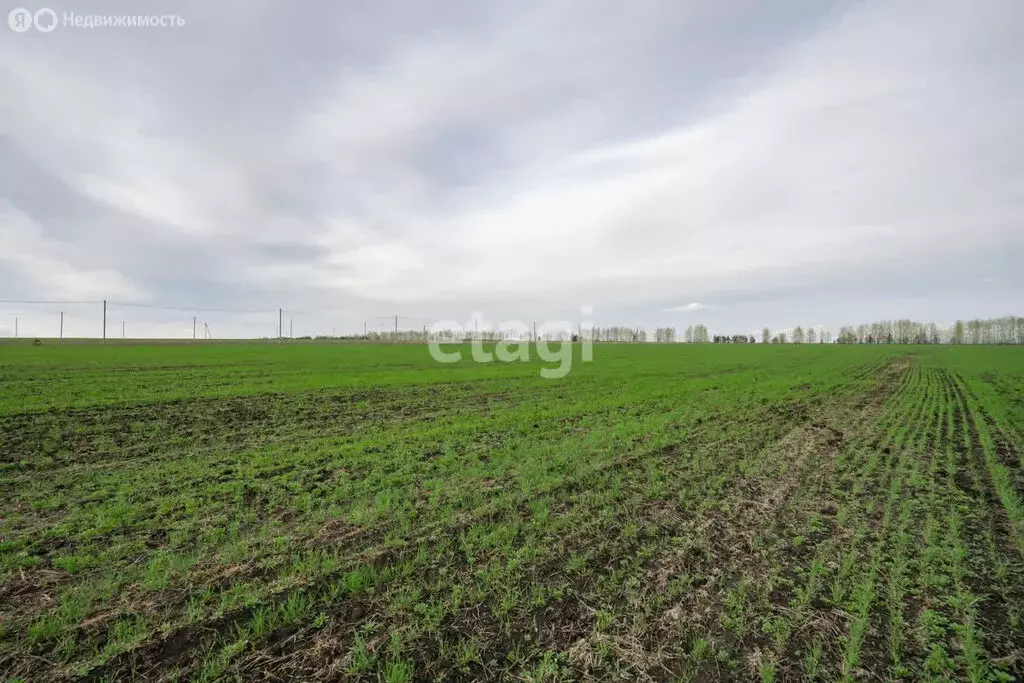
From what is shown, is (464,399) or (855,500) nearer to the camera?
(855,500)

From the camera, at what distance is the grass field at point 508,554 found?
3783 mm

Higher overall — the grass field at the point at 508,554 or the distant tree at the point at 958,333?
the distant tree at the point at 958,333

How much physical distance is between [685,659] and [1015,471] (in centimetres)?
1051

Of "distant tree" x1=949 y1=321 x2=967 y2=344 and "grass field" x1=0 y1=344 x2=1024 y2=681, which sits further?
"distant tree" x1=949 y1=321 x2=967 y2=344

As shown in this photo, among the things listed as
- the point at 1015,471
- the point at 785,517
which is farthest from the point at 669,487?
the point at 1015,471

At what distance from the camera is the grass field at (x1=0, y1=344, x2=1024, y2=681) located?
12.4 feet

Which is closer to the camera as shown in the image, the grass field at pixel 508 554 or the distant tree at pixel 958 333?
the grass field at pixel 508 554

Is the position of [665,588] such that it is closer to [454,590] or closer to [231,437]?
[454,590]

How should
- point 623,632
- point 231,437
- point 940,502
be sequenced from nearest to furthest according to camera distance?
point 623,632 → point 940,502 → point 231,437

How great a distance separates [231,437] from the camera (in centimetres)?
1141

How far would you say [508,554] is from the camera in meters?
5.38

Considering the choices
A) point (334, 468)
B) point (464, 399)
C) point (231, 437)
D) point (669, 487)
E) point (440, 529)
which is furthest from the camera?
point (464, 399)

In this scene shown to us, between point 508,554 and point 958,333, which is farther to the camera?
point 958,333

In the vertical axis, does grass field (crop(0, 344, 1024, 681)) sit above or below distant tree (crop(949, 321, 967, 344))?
below
